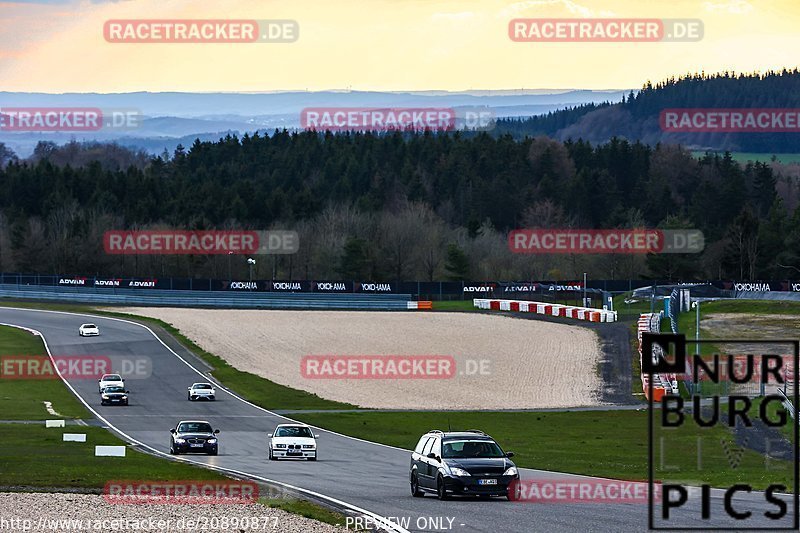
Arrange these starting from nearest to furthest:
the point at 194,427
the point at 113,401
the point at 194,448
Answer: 1. the point at 194,448
2. the point at 194,427
3. the point at 113,401

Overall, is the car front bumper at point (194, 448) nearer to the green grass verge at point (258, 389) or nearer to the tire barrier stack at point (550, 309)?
the green grass verge at point (258, 389)

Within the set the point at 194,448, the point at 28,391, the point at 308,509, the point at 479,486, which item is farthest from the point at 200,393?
the point at 308,509

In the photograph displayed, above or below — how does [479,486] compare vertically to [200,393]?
above

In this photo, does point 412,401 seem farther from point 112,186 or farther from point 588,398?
point 112,186

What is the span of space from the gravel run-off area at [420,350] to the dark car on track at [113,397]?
10853mm

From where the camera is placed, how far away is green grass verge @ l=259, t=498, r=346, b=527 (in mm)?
23516

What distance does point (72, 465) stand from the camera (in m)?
36.1

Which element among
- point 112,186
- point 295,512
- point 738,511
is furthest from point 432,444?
point 112,186

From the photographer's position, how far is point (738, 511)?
23.1 metres

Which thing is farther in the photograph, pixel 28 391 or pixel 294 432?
pixel 28 391

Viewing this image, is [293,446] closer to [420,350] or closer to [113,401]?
[113,401]

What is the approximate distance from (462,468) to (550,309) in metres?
79.7

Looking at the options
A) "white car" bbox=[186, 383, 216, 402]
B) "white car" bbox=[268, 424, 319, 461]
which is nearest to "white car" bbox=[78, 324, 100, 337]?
"white car" bbox=[186, 383, 216, 402]

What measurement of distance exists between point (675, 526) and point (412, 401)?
42.9 meters
